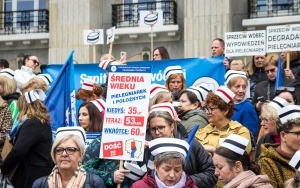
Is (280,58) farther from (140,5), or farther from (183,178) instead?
(140,5)

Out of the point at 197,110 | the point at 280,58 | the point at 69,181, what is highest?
the point at 280,58

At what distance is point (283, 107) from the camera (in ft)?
22.9

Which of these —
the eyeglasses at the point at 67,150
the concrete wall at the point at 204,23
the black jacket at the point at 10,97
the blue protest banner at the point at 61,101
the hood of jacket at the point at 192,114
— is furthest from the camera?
the concrete wall at the point at 204,23

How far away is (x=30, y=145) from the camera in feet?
24.8

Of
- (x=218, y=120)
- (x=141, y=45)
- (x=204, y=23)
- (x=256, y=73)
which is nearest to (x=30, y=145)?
(x=218, y=120)

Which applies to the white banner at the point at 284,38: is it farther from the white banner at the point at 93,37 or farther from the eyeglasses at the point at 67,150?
the eyeglasses at the point at 67,150

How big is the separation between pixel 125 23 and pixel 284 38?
10.4 metres

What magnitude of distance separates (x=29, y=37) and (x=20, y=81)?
10348 mm

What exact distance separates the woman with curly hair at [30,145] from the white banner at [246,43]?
15.4ft

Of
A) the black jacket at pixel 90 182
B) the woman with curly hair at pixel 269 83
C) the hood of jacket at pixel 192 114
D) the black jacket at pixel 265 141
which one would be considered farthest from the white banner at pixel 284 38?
the black jacket at pixel 90 182

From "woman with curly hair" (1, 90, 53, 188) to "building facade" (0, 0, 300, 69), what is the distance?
9.86 meters

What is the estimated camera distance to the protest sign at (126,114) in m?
6.98

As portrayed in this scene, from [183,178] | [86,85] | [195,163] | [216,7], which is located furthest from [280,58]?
[216,7]

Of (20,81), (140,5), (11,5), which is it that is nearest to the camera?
(20,81)
